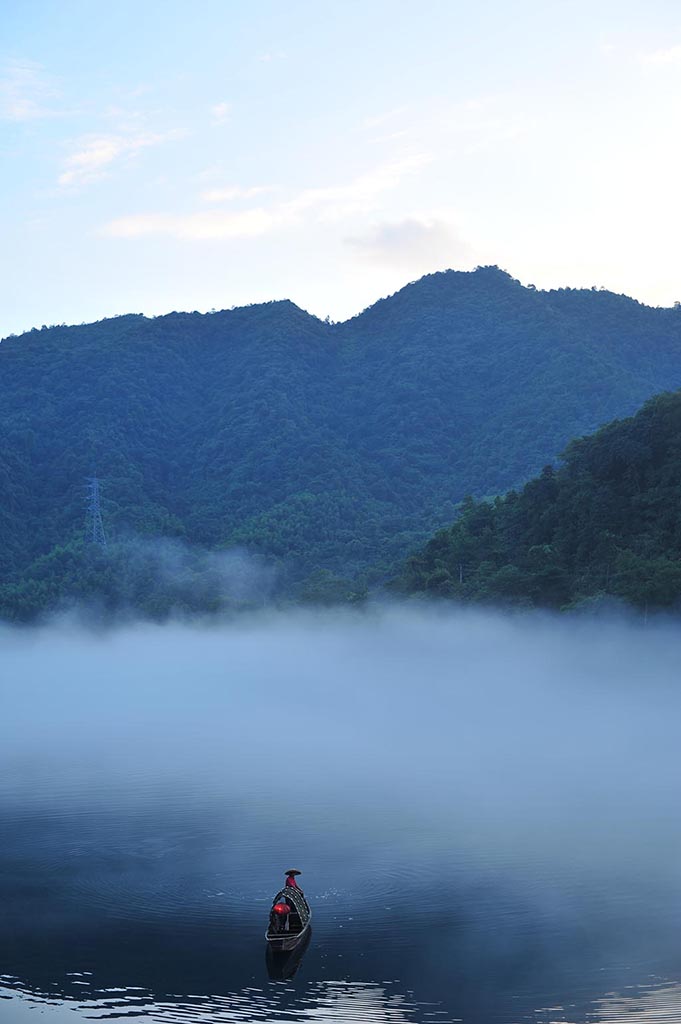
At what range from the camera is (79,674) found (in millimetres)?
72062

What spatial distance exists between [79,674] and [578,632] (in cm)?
3166

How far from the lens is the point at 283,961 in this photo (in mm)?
19594

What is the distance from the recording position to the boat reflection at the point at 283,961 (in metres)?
19.2

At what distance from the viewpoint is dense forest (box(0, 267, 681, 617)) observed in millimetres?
Answer: 94500

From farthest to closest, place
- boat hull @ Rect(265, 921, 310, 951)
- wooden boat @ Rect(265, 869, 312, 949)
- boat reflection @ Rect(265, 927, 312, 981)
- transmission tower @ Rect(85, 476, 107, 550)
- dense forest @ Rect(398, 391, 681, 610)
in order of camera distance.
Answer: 1. transmission tower @ Rect(85, 476, 107, 550)
2. dense forest @ Rect(398, 391, 681, 610)
3. wooden boat @ Rect(265, 869, 312, 949)
4. boat hull @ Rect(265, 921, 310, 951)
5. boat reflection @ Rect(265, 927, 312, 981)

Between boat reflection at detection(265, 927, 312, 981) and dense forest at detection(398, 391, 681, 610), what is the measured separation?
32376 mm

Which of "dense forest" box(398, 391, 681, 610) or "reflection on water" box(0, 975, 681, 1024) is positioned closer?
"reflection on water" box(0, 975, 681, 1024)

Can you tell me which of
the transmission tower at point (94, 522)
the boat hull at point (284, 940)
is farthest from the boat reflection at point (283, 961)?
the transmission tower at point (94, 522)

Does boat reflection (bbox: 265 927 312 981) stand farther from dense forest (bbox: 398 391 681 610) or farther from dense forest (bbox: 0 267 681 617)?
dense forest (bbox: 0 267 681 617)

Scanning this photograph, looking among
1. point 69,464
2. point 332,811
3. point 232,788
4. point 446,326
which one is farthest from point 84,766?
point 446,326

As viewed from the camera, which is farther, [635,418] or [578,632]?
[635,418]

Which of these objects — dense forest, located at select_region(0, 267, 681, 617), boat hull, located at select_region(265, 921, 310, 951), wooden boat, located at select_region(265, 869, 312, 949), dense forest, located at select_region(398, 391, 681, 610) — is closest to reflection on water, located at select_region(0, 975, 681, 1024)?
boat hull, located at select_region(265, 921, 310, 951)

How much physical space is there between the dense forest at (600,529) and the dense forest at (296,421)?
17.5m

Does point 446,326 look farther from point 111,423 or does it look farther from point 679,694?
point 679,694
